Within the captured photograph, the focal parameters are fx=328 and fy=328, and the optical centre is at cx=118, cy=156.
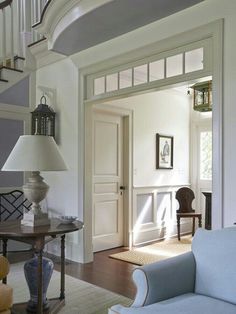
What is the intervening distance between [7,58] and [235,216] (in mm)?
4145

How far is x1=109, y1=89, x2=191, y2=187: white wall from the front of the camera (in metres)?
5.44

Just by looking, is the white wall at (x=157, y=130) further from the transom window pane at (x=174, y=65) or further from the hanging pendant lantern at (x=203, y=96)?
the transom window pane at (x=174, y=65)

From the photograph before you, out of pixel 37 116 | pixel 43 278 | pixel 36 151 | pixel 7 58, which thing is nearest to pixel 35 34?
pixel 7 58

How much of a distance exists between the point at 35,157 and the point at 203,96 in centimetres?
304

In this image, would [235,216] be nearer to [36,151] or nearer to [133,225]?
[36,151]

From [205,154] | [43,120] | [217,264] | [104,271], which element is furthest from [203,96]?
[217,264]

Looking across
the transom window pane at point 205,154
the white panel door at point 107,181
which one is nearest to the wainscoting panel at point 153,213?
the white panel door at point 107,181

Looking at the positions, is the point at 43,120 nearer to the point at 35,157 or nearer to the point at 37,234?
the point at 35,157

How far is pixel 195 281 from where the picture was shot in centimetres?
216

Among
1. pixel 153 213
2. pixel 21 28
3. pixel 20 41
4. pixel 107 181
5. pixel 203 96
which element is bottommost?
pixel 153 213

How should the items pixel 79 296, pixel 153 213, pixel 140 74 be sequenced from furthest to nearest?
pixel 153 213 < pixel 140 74 < pixel 79 296

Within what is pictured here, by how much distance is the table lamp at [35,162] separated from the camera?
2.44 m

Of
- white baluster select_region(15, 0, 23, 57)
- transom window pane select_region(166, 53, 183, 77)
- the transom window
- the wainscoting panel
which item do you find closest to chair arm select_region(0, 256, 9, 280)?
the transom window

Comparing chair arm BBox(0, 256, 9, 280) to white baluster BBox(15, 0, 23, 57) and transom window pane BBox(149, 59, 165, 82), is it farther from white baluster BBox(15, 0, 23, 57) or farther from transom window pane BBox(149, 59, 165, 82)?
white baluster BBox(15, 0, 23, 57)
